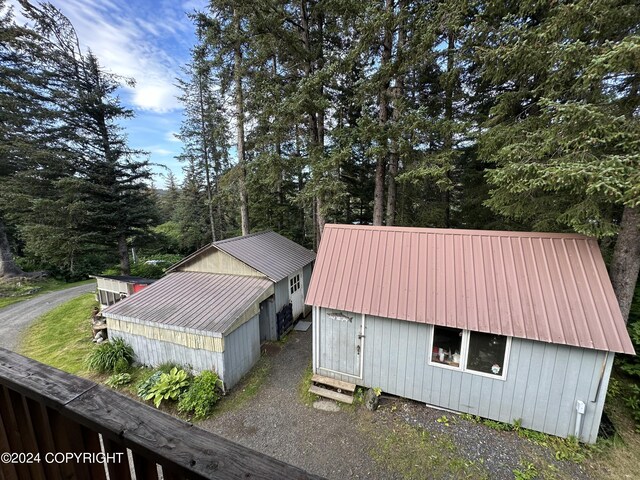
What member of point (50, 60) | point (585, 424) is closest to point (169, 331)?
point (585, 424)

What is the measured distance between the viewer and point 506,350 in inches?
212

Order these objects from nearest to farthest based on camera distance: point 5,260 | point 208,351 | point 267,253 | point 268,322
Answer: point 208,351 → point 268,322 → point 267,253 → point 5,260

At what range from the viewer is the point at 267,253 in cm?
1110

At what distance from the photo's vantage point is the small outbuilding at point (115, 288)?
423 inches

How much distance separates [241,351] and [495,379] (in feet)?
20.8

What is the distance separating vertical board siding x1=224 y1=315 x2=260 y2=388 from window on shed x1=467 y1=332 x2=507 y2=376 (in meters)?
5.83

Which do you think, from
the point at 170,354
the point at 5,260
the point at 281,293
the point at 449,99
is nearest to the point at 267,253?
the point at 281,293

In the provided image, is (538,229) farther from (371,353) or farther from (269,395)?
(269,395)

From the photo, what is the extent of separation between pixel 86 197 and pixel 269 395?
15519 mm

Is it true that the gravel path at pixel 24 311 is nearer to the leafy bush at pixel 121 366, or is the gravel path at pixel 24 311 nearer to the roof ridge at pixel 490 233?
the leafy bush at pixel 121 366

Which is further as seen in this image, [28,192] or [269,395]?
[28,192]

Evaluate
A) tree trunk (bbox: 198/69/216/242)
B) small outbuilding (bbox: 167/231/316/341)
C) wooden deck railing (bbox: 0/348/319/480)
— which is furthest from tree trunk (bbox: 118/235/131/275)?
wooden deck railing (bbox: 0/348/319/480)

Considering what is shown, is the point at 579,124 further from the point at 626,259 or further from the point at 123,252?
the point at 123,252

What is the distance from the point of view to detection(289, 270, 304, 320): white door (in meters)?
10.8
